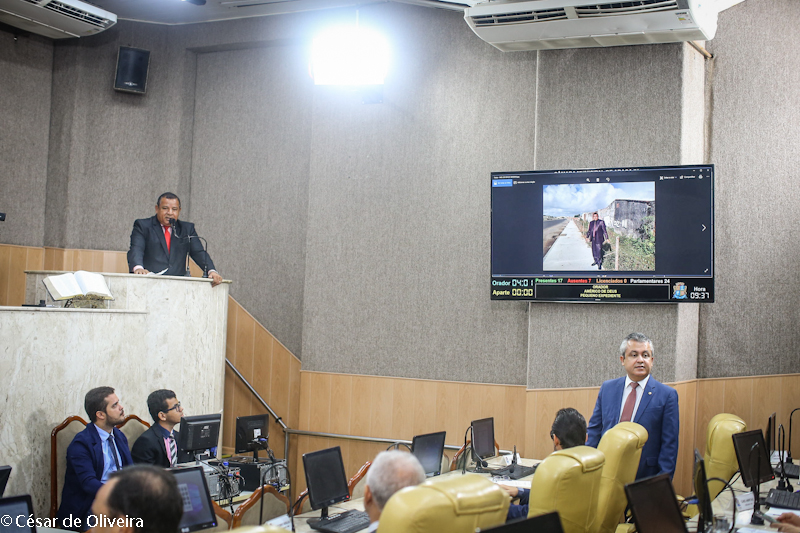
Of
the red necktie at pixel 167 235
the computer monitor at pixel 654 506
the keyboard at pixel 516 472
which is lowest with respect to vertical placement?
the keyboard at pixel 516 472

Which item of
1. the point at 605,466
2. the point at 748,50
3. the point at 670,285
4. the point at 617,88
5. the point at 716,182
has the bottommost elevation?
the point at 605,466

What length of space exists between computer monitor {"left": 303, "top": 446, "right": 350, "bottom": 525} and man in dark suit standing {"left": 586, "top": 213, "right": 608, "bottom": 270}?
103 inches

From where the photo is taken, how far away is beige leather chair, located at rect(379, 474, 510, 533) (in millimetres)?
1837

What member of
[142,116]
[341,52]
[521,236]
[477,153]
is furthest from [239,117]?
[521,236]

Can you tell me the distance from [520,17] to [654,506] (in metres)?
3.61

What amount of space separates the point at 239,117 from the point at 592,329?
4272 mm

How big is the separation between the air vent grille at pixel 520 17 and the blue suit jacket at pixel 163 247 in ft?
9.35

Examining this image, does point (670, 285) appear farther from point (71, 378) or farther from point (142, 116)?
point (142, 116)

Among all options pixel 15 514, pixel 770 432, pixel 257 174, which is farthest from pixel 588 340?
pixel 15 514

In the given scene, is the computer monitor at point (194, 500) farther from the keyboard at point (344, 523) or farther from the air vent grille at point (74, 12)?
the air vent grille at point (74, 12)

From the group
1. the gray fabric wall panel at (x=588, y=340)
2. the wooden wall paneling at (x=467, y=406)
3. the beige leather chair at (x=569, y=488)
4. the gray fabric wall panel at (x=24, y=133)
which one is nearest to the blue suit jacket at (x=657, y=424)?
the gray fabric wall panel at (x=588, y=340)

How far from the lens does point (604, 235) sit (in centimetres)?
544

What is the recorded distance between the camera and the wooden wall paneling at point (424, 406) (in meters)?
6.30

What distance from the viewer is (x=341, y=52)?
6.52 meters
